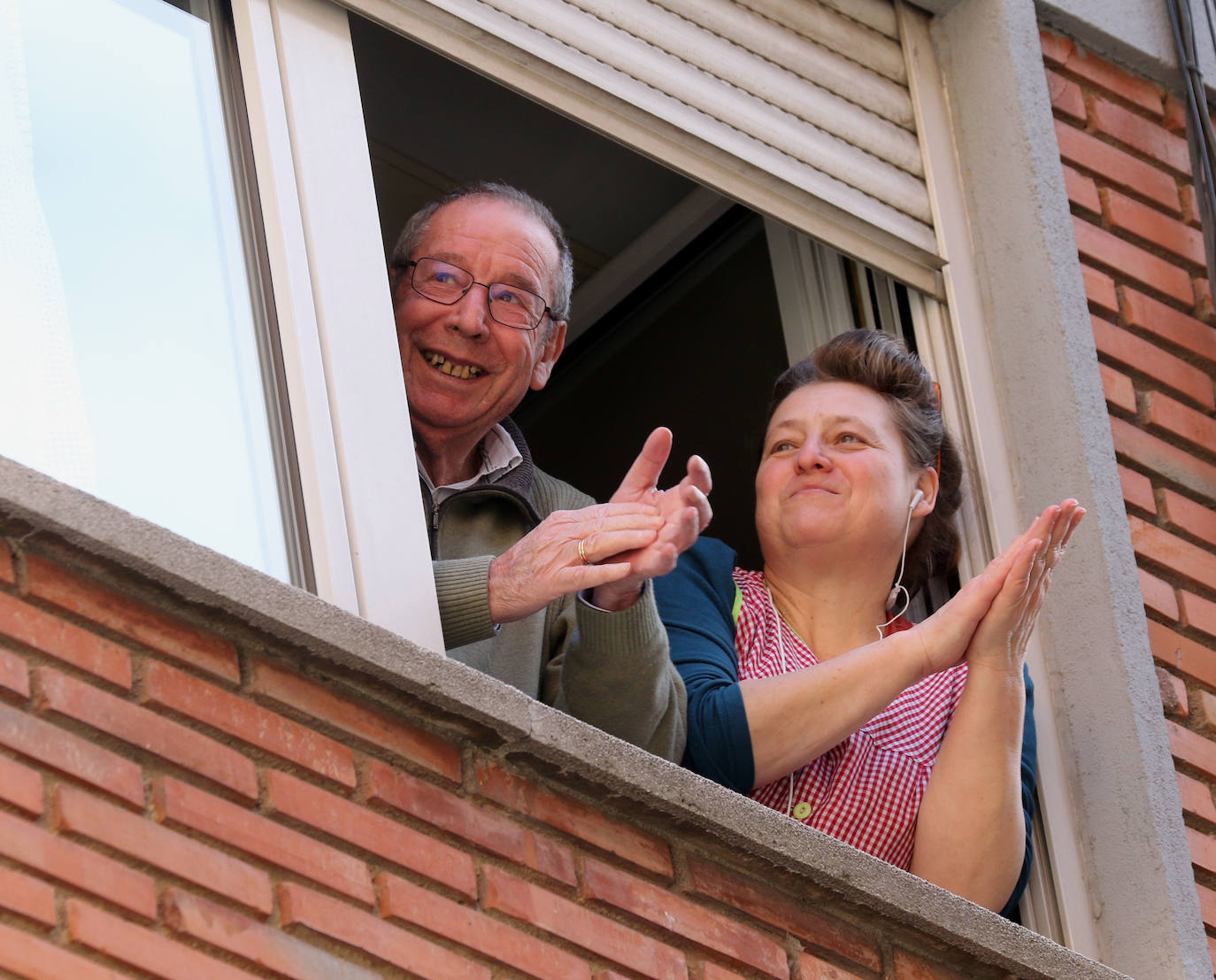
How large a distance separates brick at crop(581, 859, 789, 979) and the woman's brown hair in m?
1.16

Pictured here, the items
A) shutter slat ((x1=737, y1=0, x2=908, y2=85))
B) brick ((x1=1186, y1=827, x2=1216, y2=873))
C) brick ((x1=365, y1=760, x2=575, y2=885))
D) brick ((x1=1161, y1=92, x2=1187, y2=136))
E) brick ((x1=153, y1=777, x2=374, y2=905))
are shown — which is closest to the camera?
brick ((x1=153, y1=777, x2=374, y2=905))

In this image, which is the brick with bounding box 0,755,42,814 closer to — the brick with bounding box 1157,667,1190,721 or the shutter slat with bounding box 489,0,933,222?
the shutter slat with bounding box 489,0,933,222

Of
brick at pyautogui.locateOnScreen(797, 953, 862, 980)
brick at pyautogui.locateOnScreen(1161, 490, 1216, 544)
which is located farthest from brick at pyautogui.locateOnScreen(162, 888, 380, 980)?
brick at pyautogui.locateOnScreen(1161, 490, 1216, 544)

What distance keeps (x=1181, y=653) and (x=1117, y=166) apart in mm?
1116

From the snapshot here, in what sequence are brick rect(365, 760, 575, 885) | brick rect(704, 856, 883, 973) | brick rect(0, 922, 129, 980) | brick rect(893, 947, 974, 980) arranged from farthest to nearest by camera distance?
brick rect(893, 947, 974, 980) → brick rect(704, 856, 883, 973) → brick rect(365, 760, 575, 885) → brick rect(0, 922, 129, 980)

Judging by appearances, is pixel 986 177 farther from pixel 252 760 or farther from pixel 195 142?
pixel 252 760

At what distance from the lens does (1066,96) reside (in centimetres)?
468

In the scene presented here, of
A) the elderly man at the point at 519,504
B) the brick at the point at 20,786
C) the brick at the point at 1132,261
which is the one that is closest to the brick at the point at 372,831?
the brick at the point at 20,786

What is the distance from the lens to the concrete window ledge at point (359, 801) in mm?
2775

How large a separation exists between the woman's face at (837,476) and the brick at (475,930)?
126 centimetres

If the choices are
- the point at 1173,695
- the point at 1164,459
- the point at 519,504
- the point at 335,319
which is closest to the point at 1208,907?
the point at 1173,695

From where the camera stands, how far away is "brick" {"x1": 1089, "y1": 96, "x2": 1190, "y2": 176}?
4730mm

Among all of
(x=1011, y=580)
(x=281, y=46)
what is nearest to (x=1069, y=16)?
(x=1011, y=580)

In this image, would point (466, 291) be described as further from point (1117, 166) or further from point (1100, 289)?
point (1117, 166)
